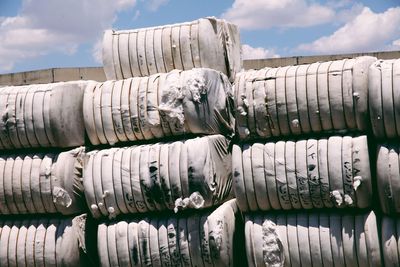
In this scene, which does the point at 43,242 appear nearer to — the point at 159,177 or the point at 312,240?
the point at 159,177

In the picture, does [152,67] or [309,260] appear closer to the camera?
[309,260]

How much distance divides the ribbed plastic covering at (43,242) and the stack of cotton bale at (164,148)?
0.75 ft

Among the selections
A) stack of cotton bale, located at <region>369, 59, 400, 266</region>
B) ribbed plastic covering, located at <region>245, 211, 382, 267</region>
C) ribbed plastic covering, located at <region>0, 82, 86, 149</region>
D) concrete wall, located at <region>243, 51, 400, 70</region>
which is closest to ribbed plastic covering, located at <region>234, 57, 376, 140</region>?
stack of cotton bale, located at <region>369, 59, 400, 266</region>

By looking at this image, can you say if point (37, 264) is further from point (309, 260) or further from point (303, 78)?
point (303, 78)

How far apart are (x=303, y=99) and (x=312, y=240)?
1.01 meters

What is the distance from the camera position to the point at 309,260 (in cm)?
430

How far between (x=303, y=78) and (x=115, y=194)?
170cm

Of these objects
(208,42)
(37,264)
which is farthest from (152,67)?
(37,264)

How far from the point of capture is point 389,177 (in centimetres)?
404

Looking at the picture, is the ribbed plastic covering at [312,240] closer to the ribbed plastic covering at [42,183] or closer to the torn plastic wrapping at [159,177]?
the torn plastic wrapping at [159,177]

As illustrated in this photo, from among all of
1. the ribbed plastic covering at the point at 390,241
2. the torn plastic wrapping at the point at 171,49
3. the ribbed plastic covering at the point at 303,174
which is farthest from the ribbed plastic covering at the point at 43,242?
the ribbed plastic covering at the point at 390,241

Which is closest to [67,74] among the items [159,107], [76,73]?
[76,73]

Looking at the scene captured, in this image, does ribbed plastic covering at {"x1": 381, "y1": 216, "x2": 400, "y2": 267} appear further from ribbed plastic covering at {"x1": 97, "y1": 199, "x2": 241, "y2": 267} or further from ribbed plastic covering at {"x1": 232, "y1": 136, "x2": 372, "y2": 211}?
ribbed plastic covering at {"x1": 97, "y1": 199, "x2": 241, "y2": 267}

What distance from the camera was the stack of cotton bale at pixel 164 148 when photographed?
4.47 m
